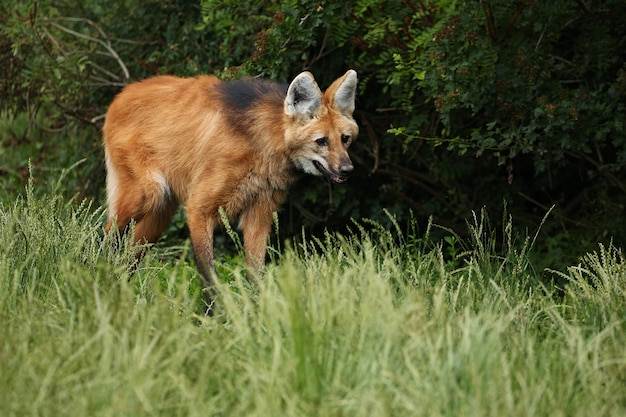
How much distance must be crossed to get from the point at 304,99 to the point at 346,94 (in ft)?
0.80

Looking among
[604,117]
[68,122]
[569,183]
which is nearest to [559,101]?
[604,117]

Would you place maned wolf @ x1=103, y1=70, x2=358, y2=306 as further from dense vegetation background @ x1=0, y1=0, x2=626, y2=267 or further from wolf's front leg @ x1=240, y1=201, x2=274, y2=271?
dense vegetation background @ x1=0, y1=0, x2=626, y2=267

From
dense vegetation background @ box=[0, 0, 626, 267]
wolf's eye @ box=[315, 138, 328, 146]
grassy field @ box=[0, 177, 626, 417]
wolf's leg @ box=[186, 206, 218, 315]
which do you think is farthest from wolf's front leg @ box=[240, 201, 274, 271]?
grassy field @ box=[0, 177, 626, 417]

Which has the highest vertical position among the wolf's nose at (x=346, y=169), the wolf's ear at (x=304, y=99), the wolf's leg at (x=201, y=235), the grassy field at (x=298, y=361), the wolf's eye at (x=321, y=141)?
the wolf's ear at (x=304, y=99)

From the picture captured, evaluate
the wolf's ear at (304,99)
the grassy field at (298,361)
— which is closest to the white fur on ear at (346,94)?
the wolf's ear at (304,99)

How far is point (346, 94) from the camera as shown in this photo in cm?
511

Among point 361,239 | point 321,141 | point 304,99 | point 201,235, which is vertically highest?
point 304,99

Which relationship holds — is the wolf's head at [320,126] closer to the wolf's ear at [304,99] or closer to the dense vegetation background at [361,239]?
the wolf's ear at [304,99]

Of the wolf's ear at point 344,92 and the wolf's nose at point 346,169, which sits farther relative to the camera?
the wolf's ear at point 344,92

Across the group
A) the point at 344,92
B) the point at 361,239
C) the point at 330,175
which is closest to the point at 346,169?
the point at 330,175

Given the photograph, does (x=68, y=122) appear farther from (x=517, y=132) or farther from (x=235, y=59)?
(x=517, y=132)

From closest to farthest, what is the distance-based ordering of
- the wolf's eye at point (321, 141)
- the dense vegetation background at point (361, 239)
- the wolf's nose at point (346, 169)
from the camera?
1. the dense vegetation background at point (361, 239)
2. the wolf's nose at point (346, 169)
3. the wolf's eye at point (321, 141)

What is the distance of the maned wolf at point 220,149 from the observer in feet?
16.6

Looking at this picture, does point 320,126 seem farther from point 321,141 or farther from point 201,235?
point 201,235
